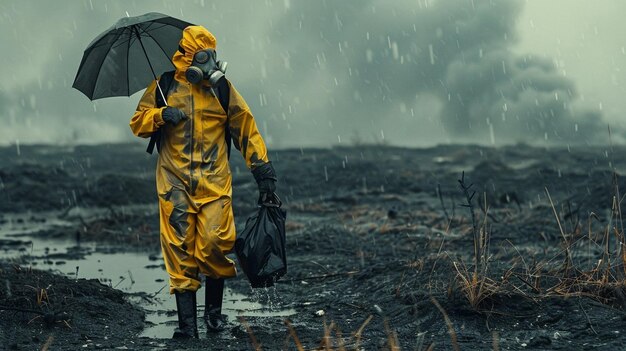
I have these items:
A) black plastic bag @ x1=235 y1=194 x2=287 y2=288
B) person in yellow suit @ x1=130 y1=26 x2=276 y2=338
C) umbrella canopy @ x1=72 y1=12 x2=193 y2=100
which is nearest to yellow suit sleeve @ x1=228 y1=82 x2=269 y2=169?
person in yellow suit @ x1=130 y1=26 x2=276 y2=338

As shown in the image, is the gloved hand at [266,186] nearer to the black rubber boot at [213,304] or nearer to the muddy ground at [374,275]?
the black rubber boot at [213,304]

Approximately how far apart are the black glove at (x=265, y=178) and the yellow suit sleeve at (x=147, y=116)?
0.79 m

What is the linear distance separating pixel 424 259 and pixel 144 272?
342 centimetres

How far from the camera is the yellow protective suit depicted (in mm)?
6027

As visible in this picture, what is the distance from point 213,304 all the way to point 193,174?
3.34 feet

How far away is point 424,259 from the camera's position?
24.8ft

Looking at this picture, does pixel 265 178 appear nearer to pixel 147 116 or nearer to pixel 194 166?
pixel 194 166

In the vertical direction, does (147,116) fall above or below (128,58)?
below

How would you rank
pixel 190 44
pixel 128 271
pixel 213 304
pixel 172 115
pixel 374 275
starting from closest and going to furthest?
1. pixel 172 115
2. pixel 190 44
3. pixel 213 304
4. pixel 374 275
5. pixel 128 271

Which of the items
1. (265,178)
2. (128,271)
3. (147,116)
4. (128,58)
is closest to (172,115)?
(147,116)

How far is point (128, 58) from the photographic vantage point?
22.0 feet

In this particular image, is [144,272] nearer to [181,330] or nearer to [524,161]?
[181,330]

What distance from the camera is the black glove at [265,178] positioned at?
6160 millimetres

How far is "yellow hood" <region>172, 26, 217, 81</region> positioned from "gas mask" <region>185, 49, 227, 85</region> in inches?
1.6
